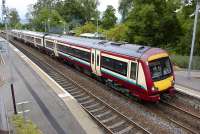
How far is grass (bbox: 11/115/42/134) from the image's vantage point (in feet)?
38.5

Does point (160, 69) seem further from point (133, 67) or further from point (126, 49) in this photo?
point (126, 49)

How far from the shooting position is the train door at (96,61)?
59.7 ft

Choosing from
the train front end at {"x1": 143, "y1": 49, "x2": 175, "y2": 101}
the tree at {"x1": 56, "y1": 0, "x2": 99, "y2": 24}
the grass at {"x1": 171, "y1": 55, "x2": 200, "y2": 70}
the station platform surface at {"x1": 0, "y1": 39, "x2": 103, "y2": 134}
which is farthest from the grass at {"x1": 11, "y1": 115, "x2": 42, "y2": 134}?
the tree at {"x1": 56, "y1": 0, "x2": 99, "y2": 24}

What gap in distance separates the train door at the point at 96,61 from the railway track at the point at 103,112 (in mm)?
1631

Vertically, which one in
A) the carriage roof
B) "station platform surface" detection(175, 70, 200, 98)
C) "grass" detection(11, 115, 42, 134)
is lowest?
"grass" detection(11, 115, 42, 134)

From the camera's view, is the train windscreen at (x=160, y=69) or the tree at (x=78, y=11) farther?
the tree at (x=78, y=11)

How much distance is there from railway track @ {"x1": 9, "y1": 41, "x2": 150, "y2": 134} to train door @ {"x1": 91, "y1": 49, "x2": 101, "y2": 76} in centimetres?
163

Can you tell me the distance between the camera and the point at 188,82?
63.1 feet

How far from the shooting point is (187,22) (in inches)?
1361

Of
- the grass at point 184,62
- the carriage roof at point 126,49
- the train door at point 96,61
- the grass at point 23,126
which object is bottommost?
the grass at point 23,126

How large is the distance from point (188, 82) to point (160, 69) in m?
6.10

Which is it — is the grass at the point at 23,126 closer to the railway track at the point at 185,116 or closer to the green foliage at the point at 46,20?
the railway track at the point at 185,116

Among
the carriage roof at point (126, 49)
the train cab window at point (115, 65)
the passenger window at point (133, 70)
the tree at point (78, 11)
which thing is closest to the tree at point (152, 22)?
the carriage roof at point (126, 49)

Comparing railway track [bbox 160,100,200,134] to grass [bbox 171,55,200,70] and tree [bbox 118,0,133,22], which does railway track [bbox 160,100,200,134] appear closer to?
grass [bbox 171,55,200,70]
